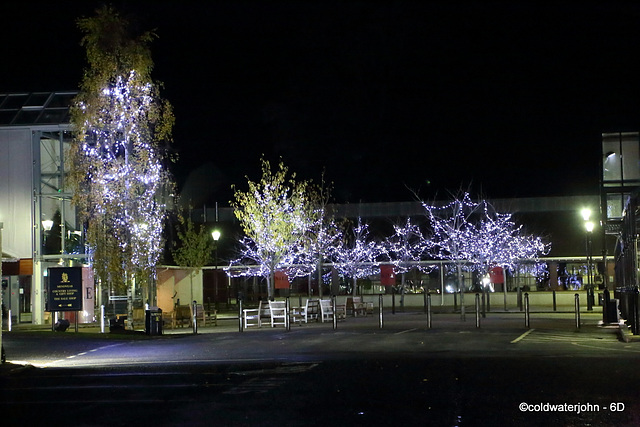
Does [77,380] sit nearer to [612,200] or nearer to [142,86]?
[142,86]

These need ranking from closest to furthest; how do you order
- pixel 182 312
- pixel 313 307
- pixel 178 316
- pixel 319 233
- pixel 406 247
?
pixel 178 316 → pixel 182 312 → pixel 313 307 → pixel 319 233 → pixel 406 247

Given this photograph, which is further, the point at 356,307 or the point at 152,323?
the point at 356,307

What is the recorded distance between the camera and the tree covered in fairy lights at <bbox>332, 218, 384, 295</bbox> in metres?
47.8

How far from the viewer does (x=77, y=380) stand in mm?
13688

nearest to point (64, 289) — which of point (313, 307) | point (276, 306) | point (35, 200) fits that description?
point (276, 306)

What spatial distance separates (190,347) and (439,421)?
12471 mm

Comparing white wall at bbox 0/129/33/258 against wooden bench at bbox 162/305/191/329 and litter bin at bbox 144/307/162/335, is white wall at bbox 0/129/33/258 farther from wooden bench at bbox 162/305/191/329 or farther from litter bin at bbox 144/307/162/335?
litter bin at bbox 144/307/162/335

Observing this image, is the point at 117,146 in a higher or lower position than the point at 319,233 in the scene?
higher

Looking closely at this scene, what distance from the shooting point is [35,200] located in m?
35.8

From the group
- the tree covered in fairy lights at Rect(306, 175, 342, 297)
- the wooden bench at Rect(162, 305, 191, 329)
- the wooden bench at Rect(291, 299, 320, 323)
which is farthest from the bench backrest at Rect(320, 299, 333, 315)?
the tree covered in fairy lights at Rect(306, 175, 342, 297)

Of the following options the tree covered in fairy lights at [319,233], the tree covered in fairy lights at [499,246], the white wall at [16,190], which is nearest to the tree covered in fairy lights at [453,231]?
the tree covered in fairy lights at [499,246]

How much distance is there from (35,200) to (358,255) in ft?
66.3

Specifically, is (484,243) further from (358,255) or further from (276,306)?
(276,306)

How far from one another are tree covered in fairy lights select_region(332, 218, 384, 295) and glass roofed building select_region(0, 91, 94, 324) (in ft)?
54.0
